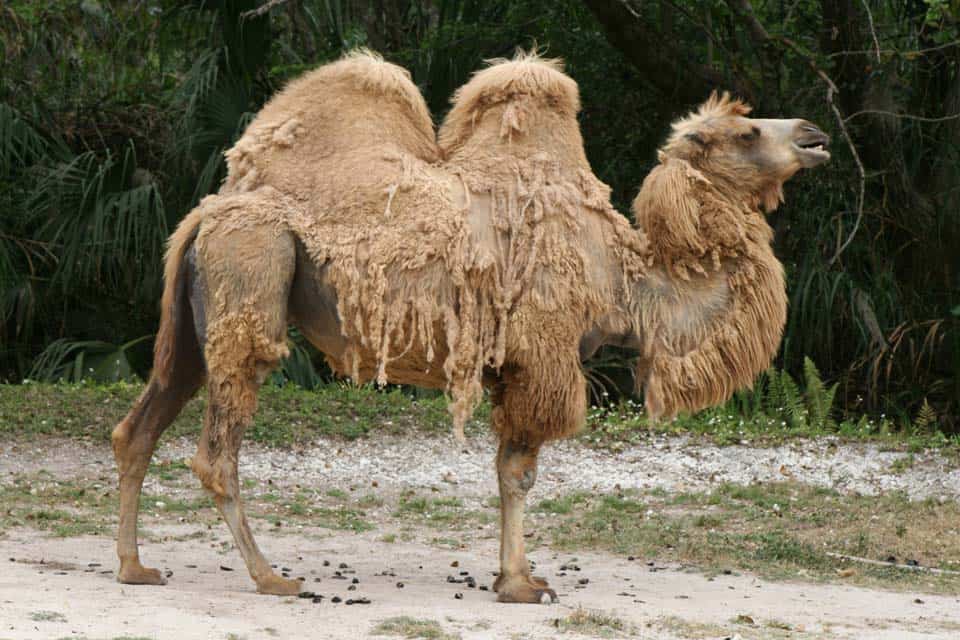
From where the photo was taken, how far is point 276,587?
19.9 ft

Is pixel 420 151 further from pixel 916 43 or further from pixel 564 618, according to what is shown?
pixel 916 43

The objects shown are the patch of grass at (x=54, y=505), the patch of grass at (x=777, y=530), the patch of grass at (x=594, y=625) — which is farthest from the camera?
the patch of grass at (x=54, y=505)

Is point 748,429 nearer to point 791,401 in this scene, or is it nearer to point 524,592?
point 791,401

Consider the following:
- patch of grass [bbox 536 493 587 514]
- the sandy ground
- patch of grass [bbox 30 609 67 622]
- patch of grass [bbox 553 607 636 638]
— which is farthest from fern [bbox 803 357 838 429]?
patch of grass [bbox 30 609 67 622]

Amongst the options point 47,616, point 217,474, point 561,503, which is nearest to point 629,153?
point 561,503

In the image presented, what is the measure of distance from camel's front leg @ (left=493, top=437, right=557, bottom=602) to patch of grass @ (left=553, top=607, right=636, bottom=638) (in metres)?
0.47

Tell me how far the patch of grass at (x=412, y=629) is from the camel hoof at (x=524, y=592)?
0.69 metres

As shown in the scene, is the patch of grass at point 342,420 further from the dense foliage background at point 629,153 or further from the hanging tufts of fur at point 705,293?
the hanging tufts of fur at point 705,293

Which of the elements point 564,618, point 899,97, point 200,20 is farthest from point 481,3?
point 564,618

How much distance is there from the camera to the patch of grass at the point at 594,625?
5410 millimetres

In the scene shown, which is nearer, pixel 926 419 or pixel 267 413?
pixel 267 413

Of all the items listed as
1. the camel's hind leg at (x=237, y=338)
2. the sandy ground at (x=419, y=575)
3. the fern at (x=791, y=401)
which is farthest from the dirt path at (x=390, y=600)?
the fern at (x=791, y=401)

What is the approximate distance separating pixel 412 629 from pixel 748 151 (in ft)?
8.57

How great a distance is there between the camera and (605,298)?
248 inches
